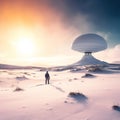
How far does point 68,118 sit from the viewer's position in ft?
29.0

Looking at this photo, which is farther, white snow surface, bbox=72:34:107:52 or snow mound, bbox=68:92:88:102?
white snow surface, bbox=72:34:107:52

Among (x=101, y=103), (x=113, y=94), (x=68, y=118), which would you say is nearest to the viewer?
(x=68, y=118)

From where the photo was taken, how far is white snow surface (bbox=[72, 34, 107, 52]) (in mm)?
101494

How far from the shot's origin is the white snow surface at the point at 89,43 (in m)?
101

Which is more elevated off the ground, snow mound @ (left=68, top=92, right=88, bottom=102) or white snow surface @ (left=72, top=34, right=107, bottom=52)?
white snow surface @ (left=72, top=34, right=107, bottom=52)

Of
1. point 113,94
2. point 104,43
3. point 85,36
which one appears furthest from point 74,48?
point 113,94

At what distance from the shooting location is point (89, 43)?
332 ft

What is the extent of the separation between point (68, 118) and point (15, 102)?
4.02 metres

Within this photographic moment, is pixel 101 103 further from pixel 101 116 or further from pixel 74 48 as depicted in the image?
pixel 74 48

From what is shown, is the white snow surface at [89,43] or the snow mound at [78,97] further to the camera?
the white snow surface at [89,43]

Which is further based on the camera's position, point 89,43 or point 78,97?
point 89,43

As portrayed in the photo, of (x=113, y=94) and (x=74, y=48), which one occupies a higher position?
(x=74, y=48)

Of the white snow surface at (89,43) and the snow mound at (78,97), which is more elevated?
the white snow surface at (89,43)

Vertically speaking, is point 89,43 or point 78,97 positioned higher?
point 89,43
